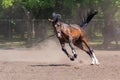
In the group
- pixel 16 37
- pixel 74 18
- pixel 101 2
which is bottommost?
pixel 16 37

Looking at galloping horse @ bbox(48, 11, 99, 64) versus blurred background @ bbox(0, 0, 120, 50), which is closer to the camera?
galloping horse @ bbox(48, 11, 99, 64)

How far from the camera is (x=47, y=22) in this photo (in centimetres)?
4131

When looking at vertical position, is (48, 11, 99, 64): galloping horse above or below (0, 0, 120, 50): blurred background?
above

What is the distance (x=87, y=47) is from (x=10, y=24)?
83.2 ft

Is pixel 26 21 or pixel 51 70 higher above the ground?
pixel 51 70

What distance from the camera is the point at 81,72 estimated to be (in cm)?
1508

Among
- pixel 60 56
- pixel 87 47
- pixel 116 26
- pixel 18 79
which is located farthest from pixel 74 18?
pixel 18 79

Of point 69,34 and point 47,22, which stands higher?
point 69,34

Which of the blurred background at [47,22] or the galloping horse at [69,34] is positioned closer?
the galloping horse at [69,34]

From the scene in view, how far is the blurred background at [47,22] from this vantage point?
34938 mm

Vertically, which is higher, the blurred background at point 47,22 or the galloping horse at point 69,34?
the galloping horse at point 69,34

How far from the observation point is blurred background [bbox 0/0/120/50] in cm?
3494

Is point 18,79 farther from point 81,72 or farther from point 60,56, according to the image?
point 60,56

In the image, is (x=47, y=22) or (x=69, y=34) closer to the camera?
(x=69, y=34)
